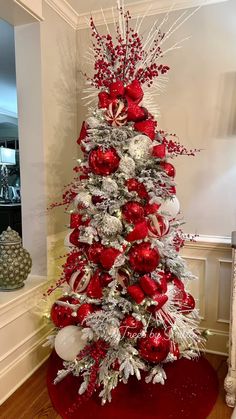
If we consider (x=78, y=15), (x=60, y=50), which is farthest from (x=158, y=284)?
(x=78, y=15)

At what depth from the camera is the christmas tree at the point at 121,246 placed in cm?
153

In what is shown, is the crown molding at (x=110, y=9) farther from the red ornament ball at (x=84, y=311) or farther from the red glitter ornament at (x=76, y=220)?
the red ornament ball at (x=84, y=311)

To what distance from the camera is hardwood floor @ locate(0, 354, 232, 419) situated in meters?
1.62

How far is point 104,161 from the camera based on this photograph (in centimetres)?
153

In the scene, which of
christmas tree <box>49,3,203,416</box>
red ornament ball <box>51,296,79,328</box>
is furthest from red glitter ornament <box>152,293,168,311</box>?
red ornament ball <box>51,296,79,328</box>

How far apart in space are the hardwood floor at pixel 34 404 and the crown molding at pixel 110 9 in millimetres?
2518

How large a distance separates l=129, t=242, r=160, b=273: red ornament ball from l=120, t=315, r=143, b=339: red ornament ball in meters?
0.26

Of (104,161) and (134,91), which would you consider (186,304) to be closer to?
(104,161)

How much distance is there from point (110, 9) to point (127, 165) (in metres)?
1.49

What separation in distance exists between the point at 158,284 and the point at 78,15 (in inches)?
83.7

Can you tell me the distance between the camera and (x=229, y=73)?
2.07 meters

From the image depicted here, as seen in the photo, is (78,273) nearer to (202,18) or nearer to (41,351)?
(41,351)

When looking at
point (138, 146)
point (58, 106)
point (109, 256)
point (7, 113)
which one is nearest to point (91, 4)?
point (58, 106)

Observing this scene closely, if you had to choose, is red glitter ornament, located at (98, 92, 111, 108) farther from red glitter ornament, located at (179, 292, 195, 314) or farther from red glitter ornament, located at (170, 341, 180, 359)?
red glitter ornament, located at (170, 341, 180, 359)
